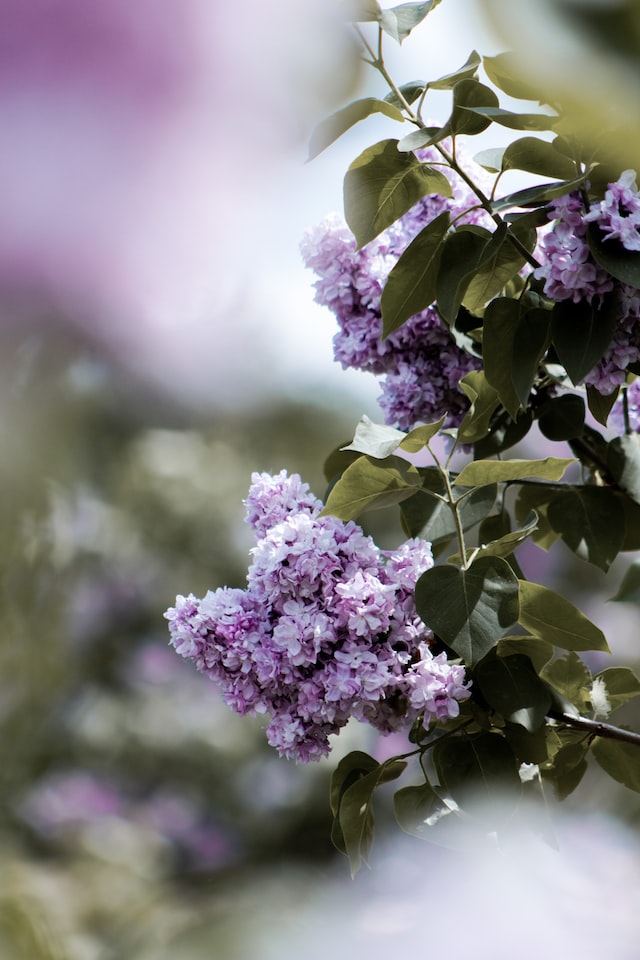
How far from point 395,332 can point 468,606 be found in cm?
18

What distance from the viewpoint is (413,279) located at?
0.45 meters

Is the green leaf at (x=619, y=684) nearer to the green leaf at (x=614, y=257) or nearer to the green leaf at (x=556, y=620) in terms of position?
the green leaf at (x=556, y=620)

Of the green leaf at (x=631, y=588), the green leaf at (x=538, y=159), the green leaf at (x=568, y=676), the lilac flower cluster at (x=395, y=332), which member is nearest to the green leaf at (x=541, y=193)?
the green leaf at (x=538, y=159)

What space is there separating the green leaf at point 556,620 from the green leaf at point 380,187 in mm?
170

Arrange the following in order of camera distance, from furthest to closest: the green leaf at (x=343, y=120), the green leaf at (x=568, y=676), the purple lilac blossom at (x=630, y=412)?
the purple lilac blossom at (x=630, y=412), the green leaf at (x=568, y=676), the green leaf at (x=343, y=120)

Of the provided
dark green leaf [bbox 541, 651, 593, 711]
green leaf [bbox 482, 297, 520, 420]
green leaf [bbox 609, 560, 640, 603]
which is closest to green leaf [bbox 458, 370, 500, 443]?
green leaf [bbox 482, 297, 520, 420]

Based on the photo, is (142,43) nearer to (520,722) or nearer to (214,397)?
(214,397)

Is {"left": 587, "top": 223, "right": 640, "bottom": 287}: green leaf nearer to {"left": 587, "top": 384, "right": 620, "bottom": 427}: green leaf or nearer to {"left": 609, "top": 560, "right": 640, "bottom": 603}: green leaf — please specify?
{"left": 587, "top": 384, "right": 620, "bottom": 427}: green leaf

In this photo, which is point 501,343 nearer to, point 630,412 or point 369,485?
point 369,485

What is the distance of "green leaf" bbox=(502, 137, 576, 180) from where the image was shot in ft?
1.36

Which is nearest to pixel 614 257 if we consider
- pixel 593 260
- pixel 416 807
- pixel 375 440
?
pixel 593 260

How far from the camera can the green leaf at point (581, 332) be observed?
16.4 inches

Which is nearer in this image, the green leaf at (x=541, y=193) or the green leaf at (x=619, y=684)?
the green leaf at (x=541, y=193)

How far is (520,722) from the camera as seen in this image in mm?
424
